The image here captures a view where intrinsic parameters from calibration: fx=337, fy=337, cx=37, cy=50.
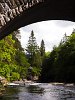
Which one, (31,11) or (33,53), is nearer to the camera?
(31,11)

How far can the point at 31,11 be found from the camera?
7828 mm

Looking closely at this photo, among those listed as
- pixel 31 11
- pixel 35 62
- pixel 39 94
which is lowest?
pixel 39 94

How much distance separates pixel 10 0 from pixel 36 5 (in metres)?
0.73

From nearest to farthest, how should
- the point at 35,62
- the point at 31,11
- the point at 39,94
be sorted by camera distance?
1. the point at 31,11
2. the point at 39,94
3. the point at 35,62

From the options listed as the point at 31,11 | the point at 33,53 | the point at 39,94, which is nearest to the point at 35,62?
the point at 33,53

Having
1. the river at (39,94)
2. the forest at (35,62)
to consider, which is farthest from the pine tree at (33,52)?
the river at (39,94)

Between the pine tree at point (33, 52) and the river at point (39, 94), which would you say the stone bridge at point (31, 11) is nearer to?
the river at point (39, 94)

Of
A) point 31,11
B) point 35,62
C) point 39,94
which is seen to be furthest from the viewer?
point 35,62

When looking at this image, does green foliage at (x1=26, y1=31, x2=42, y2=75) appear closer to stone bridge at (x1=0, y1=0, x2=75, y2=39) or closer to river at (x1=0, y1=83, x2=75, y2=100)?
river at (x1=0, y1=83, x2=75, y2=100)

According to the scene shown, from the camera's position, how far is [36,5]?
23.8ft

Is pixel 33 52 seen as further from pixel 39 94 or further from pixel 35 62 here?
pixel 39 94

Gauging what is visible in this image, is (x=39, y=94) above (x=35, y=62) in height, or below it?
below

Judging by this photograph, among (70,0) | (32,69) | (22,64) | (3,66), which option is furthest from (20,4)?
(32,69)

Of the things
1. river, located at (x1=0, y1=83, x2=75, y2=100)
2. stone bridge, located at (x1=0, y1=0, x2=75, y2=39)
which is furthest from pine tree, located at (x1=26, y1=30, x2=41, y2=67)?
stone bridge, located at (x1=0, y1=0, x2=75, y2=39)
